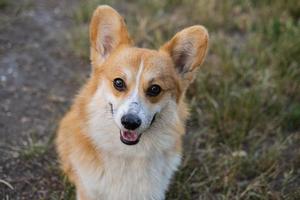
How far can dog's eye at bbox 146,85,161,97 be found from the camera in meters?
2.99

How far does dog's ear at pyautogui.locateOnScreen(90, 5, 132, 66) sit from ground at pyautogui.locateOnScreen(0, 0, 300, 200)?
1.00 m

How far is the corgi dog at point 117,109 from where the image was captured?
298 cm

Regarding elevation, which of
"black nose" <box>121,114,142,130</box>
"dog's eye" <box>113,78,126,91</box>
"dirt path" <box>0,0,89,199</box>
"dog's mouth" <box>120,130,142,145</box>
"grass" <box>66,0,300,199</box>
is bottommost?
"dirt path" <box>0,0,89,199</box>

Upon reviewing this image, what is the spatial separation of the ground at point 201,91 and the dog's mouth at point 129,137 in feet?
2.57

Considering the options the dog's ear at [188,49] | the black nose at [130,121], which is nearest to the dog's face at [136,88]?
the black nose at [130,121]

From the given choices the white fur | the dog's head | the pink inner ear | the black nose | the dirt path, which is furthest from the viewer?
the dirt path

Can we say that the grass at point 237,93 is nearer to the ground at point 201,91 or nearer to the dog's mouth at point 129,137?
the ground at point 201,91

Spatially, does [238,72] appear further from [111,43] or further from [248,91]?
[111,43]

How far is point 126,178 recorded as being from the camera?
3172mm

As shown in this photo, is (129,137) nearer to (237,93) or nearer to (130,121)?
(130,121)

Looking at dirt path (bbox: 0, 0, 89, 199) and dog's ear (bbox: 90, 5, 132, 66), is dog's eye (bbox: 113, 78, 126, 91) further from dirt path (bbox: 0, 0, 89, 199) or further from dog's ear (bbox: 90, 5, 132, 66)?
dirt path (bbox: 0, 0, 89, 199)

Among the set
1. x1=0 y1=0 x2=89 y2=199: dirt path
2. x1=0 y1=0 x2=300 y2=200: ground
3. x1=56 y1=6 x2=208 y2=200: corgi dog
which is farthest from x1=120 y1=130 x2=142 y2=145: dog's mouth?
x1=0 y1=0 x2=89 y2=199: dirt path

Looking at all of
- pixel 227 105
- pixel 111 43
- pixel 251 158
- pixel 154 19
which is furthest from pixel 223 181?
pixel 154 19

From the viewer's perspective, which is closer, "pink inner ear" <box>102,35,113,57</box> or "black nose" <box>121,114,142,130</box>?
"black nose" <box>121,114,142,130</box>
